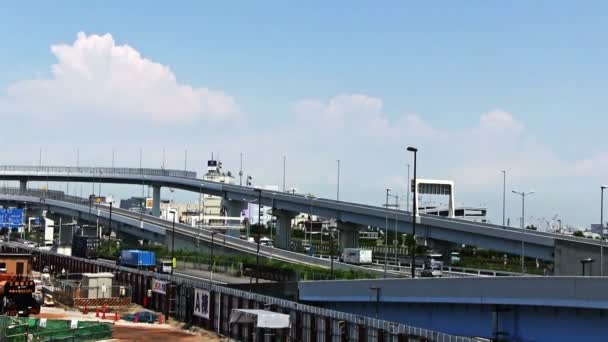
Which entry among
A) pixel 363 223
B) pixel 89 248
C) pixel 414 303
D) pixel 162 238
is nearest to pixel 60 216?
pixel 162 238

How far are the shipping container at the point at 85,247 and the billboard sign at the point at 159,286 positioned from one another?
54.8m

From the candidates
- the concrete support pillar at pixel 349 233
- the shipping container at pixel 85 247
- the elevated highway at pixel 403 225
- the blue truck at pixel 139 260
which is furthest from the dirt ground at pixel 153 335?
the concrete support pillar at pixel 349 233

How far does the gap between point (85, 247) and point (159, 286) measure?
188 ft

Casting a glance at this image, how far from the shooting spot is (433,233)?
106688 millimetres

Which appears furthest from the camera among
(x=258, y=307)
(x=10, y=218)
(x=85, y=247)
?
(x=10, y=218)

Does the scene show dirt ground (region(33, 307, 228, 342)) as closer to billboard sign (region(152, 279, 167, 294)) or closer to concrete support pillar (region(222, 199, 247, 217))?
billboard sign (region(152, 279, 167, 294))

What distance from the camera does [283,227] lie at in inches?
5738

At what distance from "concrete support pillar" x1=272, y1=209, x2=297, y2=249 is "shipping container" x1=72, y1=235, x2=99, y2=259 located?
141 feet

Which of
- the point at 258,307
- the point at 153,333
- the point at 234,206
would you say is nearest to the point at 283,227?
the point at 234,206

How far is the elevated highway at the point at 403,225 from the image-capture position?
6562 cm

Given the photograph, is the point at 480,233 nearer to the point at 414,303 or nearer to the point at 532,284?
the point at 414,303

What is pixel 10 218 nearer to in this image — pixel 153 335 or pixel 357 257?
pixel 357 257

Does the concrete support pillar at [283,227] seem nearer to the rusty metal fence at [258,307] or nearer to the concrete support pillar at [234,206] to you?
the concrete support pillar at [234,206]

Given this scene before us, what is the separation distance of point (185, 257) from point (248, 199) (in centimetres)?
5294
